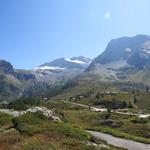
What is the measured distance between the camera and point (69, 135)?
42.1m

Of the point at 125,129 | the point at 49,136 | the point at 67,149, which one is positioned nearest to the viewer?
the point at 67,149

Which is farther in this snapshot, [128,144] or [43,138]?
[128,144]

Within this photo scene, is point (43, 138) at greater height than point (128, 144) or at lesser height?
greater

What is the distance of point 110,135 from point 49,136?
69.1ft

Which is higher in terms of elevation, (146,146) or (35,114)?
(35,114)

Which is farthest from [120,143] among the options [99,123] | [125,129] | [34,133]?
[99,123]

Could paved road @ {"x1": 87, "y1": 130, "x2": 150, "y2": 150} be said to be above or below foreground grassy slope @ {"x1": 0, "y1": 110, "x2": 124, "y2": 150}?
below

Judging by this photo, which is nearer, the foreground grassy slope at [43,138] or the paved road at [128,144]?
the foreground grassy slope at [43,138]

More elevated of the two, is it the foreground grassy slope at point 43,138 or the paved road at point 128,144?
the foreground grassy slope at point 43,138

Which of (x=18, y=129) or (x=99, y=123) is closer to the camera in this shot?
(x=18, y=129)

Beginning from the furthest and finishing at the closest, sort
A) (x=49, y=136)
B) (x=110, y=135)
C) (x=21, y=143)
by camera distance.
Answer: (x=110, y=135) < (x=49, y=136) < (x=21, y=143)

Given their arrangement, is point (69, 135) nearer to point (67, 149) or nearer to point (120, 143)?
point (67, 149)

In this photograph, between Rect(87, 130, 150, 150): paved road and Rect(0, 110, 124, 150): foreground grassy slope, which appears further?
Rect(87, 130, 150, 150): paved road

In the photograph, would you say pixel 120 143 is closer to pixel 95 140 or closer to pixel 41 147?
pixel 95 140
